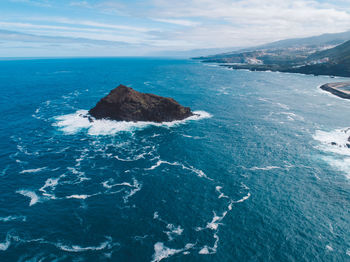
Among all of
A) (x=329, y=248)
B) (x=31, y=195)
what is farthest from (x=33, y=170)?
(x=329, y=248)

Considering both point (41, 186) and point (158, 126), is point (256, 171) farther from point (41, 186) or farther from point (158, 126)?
point (41, 186)

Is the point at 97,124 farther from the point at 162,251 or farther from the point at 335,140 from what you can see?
the point at 335,140

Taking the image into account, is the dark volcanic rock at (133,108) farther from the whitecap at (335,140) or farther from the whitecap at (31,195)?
the whitecap at (335,140)

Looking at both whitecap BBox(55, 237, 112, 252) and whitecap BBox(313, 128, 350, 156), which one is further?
whitecap BBox(313, 128, 350, 156)

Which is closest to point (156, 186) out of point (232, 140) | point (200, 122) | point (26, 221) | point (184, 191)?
point (184, 191)

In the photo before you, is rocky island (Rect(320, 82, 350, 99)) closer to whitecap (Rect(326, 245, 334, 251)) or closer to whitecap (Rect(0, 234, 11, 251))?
whitecap (Rect(326, 245, 334, 251))

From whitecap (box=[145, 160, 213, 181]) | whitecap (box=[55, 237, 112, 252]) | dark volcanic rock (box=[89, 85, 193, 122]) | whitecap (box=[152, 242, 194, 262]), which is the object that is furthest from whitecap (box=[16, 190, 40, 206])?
dark volcanic rock (box=[89, 85, 193, 122])
